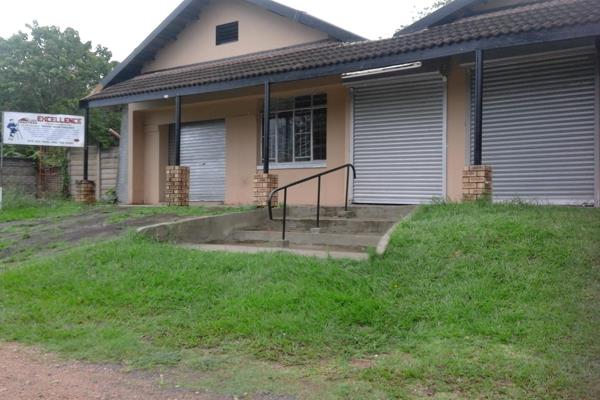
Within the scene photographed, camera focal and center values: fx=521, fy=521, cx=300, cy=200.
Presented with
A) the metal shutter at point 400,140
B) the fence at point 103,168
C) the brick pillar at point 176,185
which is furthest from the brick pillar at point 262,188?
the fence at point 103,168

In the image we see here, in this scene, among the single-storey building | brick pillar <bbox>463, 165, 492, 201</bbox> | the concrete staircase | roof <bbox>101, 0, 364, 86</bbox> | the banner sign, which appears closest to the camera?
the concrete staircase

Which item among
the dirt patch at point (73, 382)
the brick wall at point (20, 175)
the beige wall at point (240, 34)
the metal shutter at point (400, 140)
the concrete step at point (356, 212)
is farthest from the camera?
the brick wall at point (20, 175)

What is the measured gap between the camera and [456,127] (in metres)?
10.5

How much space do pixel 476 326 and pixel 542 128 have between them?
648 centimetres

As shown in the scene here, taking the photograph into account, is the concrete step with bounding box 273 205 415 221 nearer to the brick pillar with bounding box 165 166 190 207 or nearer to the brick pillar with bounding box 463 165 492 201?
the brick pillar with bounding box 463 165 492 201

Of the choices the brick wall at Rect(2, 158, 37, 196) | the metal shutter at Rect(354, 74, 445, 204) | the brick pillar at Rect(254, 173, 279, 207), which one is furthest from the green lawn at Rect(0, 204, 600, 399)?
the brick wall at Rect(2, 158, 37, 196)

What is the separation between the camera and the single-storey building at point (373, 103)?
30.3 feet

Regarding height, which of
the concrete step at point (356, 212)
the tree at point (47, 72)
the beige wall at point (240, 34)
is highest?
the tree at point (47, 72)

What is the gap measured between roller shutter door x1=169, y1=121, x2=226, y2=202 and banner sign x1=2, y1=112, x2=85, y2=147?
2949 mm

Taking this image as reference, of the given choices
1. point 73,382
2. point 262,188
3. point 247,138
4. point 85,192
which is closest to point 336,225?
point 262,188

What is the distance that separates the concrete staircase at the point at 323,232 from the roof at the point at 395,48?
9.03 ft

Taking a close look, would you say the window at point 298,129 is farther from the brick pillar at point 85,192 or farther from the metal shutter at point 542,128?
the brick pillar at point 85,192

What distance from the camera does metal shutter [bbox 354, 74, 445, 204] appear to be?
10.7 meters

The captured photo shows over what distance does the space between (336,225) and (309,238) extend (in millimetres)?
917
